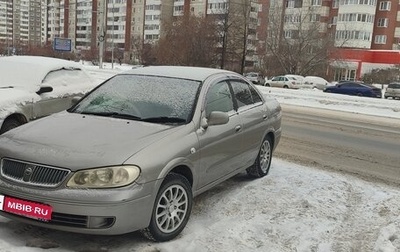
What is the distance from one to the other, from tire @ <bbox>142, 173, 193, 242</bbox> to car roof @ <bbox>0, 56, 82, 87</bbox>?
14.6 ft

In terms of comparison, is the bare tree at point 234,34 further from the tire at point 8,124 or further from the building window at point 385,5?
the tire at point 8,124

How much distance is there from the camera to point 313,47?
2015 inches

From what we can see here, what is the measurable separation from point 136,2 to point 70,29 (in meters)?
25.2

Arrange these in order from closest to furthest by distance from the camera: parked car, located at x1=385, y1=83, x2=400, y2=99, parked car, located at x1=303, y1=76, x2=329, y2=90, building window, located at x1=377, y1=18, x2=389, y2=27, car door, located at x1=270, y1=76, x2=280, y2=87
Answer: parked car, located at x1=385, y1=83, x2=400, y2=99, car door, located at x1=270, y1=76, x2=280, y2=87, parked car, located at x1=303, y1=76, x2=329, y2=90, building window, located at x1=377, y1=18, x2=389, y2=27

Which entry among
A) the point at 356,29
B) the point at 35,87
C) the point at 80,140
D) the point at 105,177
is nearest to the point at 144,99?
the point at 80,140

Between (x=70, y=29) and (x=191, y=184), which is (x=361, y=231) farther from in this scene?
(x=70, y=29)

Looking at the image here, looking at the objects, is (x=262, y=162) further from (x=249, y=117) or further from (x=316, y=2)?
(x=316, y=2)

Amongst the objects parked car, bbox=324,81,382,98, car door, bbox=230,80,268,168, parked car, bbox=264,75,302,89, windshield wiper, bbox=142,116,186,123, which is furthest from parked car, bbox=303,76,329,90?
windshield wiper, bbox=142,116,186,123

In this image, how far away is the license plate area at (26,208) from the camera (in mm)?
3570

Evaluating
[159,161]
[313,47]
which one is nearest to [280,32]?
[313,47]

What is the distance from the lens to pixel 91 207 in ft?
11.6

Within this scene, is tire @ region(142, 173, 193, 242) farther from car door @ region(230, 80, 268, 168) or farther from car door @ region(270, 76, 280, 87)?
car door @ region(270, 76, 280, 87)

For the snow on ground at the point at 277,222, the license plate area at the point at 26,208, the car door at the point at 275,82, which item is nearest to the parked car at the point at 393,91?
the car door at the point at 275,82

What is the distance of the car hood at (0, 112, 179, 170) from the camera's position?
365 cm
